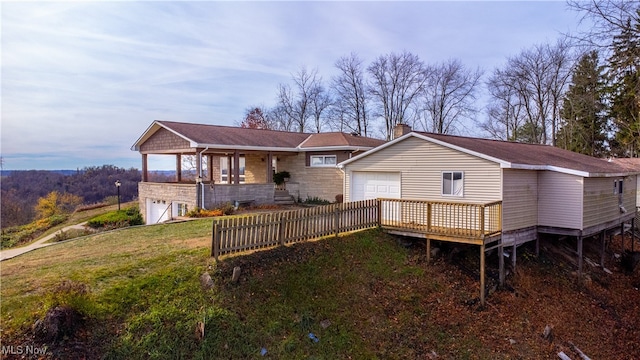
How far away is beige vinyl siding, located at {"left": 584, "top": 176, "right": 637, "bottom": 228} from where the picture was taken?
13.8 metres

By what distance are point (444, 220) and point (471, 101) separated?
31.9 meters

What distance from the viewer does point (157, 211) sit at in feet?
75.0

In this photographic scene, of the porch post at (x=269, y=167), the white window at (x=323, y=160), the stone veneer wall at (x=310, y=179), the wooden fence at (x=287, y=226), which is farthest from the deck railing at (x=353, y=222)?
the porch post at (x=269, y=167)

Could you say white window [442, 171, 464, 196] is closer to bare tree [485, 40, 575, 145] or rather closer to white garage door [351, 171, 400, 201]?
Answer: white garage door [351, 171, 400, 201]

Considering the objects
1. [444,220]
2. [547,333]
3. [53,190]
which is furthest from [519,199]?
[53,190]

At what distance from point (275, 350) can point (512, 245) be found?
29.5ft

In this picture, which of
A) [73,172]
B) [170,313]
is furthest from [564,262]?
[73,172]

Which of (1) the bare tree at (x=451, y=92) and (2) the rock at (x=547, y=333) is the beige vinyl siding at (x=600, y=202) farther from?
(1) the bare tree at (x=451, y=92)

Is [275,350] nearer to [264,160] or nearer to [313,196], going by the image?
[313,196]

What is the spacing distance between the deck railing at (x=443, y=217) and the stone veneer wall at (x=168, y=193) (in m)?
10.9

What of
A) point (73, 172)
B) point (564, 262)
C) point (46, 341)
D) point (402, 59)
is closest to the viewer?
point (46, 341)

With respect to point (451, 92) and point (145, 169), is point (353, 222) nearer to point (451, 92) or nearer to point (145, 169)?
point (145, 169)

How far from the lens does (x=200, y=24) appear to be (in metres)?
Result: 13.4

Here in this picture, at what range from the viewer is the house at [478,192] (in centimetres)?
1205
